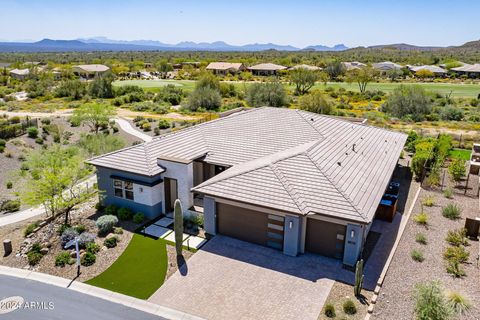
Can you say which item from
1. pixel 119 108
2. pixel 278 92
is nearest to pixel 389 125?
pixel 278 92

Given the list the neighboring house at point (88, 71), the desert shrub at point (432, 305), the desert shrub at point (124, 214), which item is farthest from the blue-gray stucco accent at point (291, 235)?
the neighboring house at point (88, 71)

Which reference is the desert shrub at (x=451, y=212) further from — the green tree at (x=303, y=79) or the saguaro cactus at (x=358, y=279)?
the green tree at (x=303, y=79)

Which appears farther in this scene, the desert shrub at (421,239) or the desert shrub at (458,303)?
the desert shrub at (421,239)

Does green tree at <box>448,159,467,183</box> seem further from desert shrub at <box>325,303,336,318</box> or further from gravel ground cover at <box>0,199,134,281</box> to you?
gravel ground cover at <box>0,199,134,281</box>

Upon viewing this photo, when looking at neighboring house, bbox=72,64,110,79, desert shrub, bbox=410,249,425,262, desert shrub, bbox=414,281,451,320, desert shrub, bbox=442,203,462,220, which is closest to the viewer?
desert shrub, bbox=414,281,451,320

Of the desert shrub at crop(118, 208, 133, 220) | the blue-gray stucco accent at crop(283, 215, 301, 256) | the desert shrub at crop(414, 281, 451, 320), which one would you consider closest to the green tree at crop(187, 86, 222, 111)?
the desert shrub at crop(118, 208, 133, 220)

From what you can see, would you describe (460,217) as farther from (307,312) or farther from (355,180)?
Result: (307,312)

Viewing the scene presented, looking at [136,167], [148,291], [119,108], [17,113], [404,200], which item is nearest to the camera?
[148,291]
